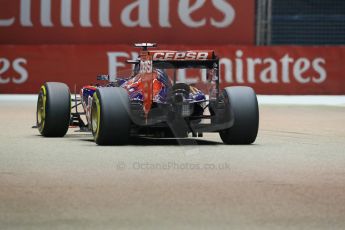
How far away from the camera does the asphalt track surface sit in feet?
25.2

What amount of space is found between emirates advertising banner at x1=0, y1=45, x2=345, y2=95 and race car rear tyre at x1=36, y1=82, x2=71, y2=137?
55.4 ft

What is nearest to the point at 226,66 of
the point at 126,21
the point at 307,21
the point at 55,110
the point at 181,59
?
the point at 126,21

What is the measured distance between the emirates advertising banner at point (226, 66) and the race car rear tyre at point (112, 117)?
737 inches

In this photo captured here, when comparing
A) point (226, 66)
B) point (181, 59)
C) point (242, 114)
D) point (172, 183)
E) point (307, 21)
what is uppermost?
point (181, 59)

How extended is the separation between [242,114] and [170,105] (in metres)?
0.99

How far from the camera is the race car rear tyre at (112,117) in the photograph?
1341cm

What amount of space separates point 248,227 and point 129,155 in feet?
17.8

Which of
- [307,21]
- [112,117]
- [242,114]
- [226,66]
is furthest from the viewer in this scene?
[307,21]

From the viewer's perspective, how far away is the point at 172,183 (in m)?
9.93

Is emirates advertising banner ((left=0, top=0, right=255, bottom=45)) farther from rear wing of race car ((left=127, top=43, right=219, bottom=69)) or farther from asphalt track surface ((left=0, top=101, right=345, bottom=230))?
rear wing of race car ((left=127, top=43, right=219, bottom=69))

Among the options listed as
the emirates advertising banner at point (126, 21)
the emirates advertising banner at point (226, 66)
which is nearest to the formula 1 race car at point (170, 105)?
the emirates advertising banner at point (226, 66)

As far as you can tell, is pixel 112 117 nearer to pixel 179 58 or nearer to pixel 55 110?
pixel 179 58

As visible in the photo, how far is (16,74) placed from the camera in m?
32.7

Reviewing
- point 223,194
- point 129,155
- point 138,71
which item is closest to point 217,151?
point 129,155
